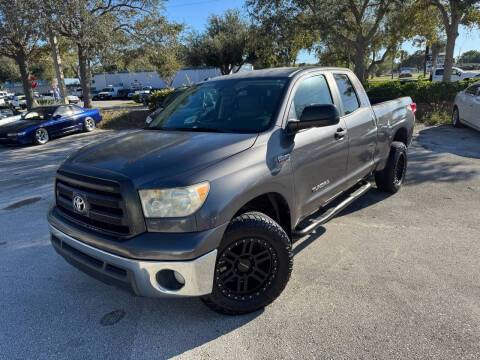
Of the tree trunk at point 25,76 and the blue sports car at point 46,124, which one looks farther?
the tree trunk at point 25,76

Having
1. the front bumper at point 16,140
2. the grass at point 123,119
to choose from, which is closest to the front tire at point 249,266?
the front bumper at point 16,140

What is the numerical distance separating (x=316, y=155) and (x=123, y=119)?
576 inches

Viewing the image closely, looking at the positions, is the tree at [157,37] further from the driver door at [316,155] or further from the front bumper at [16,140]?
the driver door at [316,155]

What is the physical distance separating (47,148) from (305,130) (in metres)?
10.7

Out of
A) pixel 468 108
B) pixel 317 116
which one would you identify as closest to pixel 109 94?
pixel 468 108

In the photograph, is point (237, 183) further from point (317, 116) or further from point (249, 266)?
point (317, 116)

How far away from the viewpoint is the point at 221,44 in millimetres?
28266

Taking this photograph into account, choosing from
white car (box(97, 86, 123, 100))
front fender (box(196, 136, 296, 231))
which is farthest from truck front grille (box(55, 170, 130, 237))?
white car (box(97, 86, 123, 100))

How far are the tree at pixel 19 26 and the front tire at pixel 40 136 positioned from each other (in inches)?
196

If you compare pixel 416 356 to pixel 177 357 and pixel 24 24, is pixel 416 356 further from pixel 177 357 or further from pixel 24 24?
pixel 24 24

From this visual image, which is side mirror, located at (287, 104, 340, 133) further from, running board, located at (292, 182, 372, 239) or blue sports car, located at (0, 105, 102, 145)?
blue sports car, located at (0, 105, 102, 145)

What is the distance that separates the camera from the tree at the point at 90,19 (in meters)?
13.5

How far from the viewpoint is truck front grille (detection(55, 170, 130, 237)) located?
226 cm

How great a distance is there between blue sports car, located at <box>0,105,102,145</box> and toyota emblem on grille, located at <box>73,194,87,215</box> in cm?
1071
